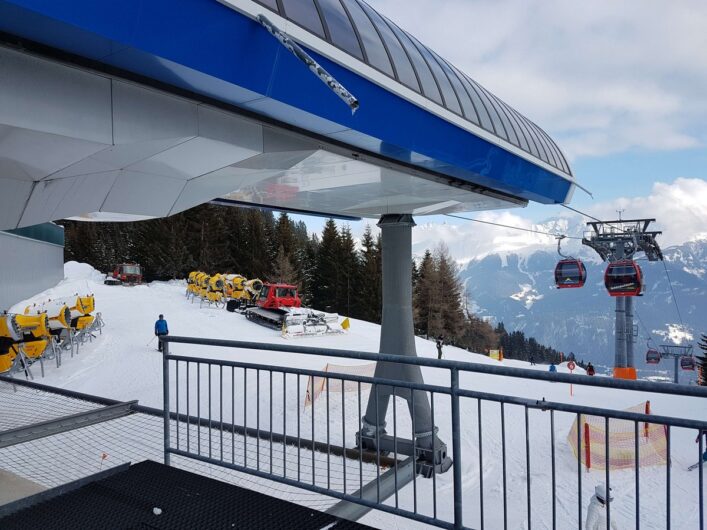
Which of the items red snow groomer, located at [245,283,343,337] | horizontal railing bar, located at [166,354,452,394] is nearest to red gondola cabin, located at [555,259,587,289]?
red snow groomer, located at [245,283,343,337]

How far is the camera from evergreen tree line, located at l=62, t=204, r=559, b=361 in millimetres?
42312

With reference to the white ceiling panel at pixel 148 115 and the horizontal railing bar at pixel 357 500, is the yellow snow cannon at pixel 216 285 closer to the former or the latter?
the horizontal railing bar at pixel 357 500

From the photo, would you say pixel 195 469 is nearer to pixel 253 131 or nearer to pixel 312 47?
pixel 253 131

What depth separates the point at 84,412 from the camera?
5.70 metres

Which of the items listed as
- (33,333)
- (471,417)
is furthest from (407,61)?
(33,333)

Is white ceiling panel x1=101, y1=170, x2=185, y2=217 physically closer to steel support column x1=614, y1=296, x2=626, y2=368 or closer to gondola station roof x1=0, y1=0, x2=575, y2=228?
gondola station roof x1=0, y1=0, x2=575, y2=228

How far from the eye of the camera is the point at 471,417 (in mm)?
11562

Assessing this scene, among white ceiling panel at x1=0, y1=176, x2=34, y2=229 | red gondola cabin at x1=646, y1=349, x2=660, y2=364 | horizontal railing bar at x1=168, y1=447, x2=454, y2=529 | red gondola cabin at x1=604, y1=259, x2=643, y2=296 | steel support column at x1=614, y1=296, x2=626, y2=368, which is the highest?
white ceiling panel at x1=0, y1=176, x2=34, y2=229

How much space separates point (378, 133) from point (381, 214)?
4132 mm

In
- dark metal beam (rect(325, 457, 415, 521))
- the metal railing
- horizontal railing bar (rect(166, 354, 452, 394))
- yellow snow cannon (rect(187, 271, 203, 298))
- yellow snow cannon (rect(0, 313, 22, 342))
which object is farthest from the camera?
yellow snow cannon (rect(187, 271, 203, 298))

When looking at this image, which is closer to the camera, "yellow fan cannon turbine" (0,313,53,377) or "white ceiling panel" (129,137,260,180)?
"white ceiling panel" (129,137,260,180)

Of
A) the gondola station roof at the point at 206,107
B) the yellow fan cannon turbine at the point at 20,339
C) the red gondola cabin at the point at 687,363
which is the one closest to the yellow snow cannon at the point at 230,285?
the yellow fan cannon turbine at the point at 20,339

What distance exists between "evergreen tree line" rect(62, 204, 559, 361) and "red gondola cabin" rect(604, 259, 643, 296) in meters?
20.4

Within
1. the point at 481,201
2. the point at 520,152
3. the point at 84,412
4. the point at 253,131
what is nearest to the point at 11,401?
the point at 84,412
